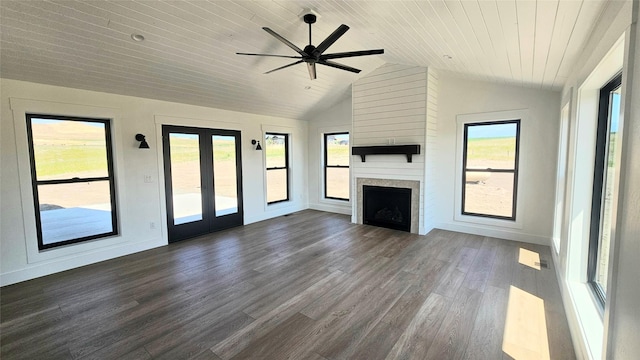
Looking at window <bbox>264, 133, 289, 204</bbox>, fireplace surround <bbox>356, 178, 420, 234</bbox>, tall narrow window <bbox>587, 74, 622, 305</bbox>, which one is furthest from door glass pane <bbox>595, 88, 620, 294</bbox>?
window <bbox>264, 133, 289, 204</bbox>

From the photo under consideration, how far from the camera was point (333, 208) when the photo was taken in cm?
751

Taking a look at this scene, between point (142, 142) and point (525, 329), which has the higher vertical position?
point (142, 142)

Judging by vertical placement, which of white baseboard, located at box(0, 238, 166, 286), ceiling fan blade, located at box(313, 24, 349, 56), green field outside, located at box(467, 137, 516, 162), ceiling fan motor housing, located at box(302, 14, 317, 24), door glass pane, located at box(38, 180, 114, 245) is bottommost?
white baseboard, located at box(0, 238, 166, 286)

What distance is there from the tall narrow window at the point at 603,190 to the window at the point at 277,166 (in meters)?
5.82

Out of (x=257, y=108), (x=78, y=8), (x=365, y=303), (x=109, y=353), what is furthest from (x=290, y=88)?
(x=109, y=353)

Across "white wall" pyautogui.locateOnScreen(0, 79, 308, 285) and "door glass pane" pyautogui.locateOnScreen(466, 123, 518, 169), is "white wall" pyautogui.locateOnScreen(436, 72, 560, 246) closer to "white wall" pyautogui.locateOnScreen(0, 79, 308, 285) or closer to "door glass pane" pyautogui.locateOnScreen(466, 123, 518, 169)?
"door glass pane" pyautogui.locateOnScreen(466, 123, 518, 169)

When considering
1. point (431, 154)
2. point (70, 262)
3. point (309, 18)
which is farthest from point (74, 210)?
point (431, 154)

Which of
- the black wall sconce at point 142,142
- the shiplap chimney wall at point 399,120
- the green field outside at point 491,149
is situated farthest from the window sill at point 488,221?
the black wall sconce at point 142,142

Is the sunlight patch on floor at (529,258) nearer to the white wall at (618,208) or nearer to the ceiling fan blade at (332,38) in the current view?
the white wall at (618,208)

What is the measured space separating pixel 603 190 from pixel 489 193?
281 centimetres

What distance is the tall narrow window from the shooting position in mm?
2361

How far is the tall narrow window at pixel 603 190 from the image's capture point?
7.75 ft

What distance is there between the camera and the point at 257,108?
613cm

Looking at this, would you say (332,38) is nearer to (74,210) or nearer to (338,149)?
(74,210)
